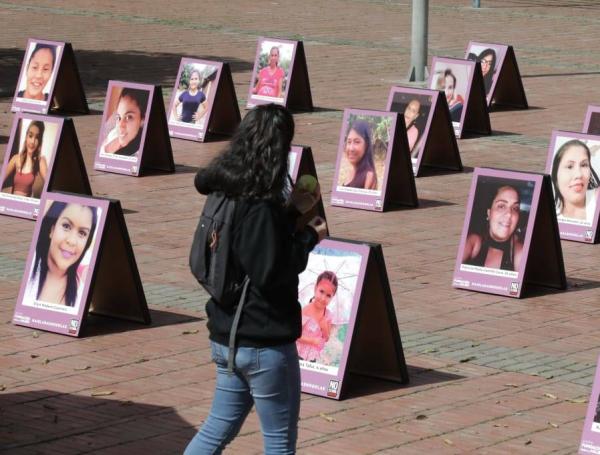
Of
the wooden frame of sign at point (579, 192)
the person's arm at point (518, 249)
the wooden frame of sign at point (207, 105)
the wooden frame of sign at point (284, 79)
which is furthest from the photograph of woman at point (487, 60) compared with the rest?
the person's arm at point (518, 249)

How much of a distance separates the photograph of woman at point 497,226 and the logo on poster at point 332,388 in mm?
2722

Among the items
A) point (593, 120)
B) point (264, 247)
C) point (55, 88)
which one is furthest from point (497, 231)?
point (55, 88)

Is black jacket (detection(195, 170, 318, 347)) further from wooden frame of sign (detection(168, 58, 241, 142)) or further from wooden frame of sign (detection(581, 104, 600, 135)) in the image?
wooden frame of sign (detection(168, 58, 241, 142))

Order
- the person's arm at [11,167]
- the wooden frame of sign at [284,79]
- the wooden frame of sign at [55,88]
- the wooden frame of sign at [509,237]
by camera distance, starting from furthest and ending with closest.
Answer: the wooden frame of sign at [284,79] → the wooden frame of sign at [55,88] → the person's arm at [11,167] → the wooden frame of sign at [509,237]

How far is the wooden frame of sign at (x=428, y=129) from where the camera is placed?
14.2 meters

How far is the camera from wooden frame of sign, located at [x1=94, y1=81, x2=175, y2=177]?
14008 millimetres

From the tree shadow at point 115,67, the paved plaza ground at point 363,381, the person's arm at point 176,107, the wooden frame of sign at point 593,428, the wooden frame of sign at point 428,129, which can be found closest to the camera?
the wooden frame of sign at point 593,428

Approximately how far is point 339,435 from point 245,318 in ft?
6.84

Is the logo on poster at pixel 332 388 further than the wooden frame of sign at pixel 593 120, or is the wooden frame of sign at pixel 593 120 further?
the wooden frame of sign at pixel 593 120

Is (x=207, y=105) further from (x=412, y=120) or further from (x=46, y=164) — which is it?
(x=46, y=164)

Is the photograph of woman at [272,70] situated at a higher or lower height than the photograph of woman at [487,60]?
lower

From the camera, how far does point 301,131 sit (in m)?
16.4

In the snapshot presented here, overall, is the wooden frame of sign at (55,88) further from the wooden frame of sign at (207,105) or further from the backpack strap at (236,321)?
the backpack strap at (236,321)

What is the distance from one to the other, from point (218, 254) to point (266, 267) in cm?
21
